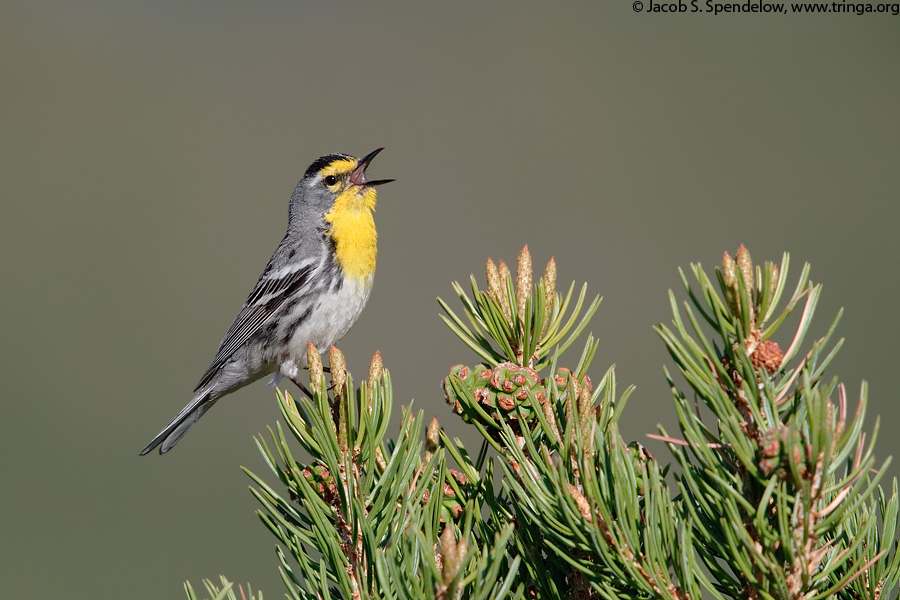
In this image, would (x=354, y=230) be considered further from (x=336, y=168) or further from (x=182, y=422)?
(x=182, y=422)

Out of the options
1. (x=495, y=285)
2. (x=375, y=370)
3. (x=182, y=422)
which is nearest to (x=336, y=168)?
(x=182, y=422)

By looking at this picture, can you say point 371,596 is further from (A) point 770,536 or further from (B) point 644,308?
(B) point 644,308

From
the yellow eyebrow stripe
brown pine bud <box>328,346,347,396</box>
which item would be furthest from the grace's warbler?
brown pine bud <box>328,346,347,396</box>

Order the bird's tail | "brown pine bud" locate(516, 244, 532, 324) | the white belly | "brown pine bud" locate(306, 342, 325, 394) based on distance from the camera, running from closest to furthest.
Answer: "brown pine bud" locate(306, 342, 325, 394), "brown pine bud" locate(516, 244, 532, 324), the bird's tail, the white belly

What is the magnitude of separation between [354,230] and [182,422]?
1533 millimetres

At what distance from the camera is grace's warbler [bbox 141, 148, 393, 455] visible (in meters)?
5.04

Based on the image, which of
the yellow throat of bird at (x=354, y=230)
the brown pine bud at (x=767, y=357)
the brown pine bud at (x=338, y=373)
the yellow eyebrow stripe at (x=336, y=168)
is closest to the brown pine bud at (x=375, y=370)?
the brown pine bud at (x=338, y=373)

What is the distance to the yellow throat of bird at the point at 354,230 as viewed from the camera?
5.11 meters

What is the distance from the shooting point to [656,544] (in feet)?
4.24

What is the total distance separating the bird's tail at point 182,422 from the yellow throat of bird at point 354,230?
117cm

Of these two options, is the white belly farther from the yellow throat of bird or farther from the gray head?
the gray head

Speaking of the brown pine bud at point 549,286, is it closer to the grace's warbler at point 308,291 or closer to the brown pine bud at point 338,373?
the brown pine bud at point 338,373

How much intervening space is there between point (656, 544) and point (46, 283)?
43.8ft

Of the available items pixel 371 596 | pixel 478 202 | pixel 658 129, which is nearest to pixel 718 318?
pixel 371 596
